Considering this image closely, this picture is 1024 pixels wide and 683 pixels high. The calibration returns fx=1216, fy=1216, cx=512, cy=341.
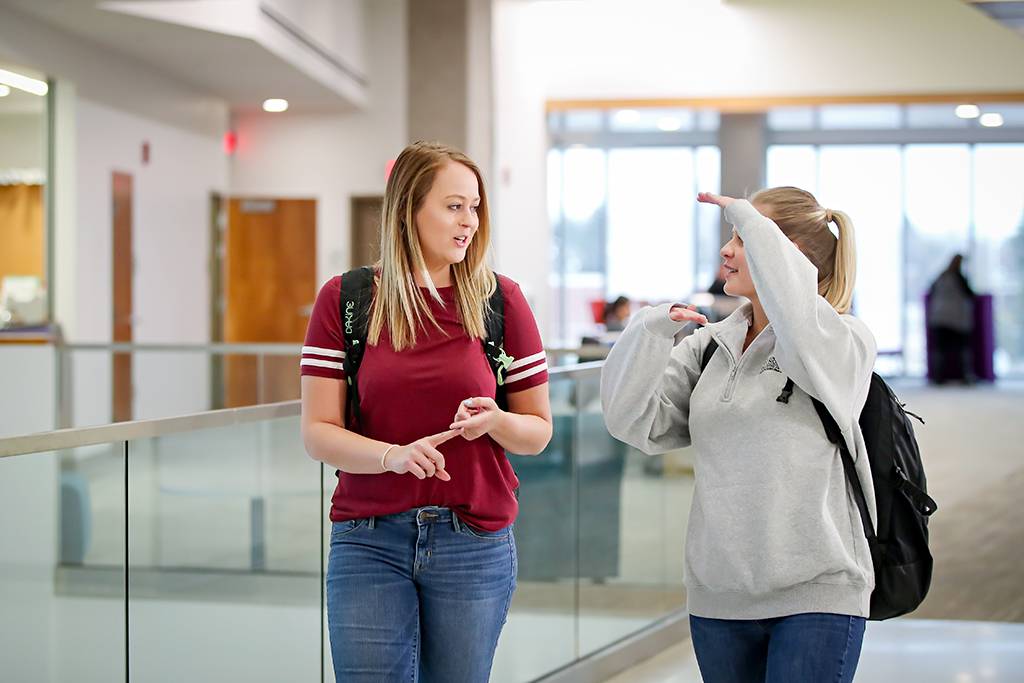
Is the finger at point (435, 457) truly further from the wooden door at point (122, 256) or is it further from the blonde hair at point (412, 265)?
the wooden door at point (122, 256)

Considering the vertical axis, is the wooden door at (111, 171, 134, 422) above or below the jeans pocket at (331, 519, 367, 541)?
above

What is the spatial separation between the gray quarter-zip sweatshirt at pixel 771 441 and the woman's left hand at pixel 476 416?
320mm

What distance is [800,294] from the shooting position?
6.63 feet

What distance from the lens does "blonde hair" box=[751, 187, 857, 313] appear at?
2.19m

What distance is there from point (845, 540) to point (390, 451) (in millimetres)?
802

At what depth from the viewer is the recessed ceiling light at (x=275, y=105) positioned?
12.3m

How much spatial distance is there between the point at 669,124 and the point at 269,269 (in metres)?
6.97

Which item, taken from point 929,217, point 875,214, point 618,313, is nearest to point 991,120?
point 929,217

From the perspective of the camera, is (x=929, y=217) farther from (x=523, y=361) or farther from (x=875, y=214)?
(x=523, y=361)

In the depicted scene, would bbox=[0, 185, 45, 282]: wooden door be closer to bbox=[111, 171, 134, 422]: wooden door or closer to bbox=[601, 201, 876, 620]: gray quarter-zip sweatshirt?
bbox=[111, 171, 134, 422]: wooden door

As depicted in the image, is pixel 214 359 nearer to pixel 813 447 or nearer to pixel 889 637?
pixel 889 637

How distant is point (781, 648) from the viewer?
2.08m

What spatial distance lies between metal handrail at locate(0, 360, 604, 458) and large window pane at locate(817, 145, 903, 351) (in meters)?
16.7

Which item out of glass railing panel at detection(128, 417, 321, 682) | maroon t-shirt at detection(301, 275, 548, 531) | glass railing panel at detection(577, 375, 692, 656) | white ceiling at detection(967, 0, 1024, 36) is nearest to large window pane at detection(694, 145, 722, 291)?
white ceiling at detection(967, 0, 1024, 36)
